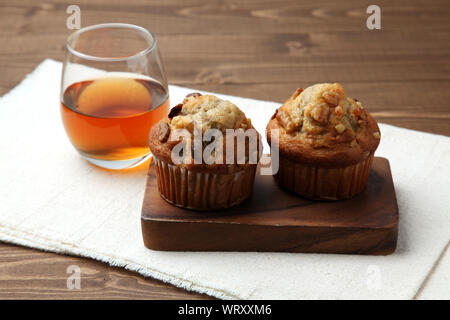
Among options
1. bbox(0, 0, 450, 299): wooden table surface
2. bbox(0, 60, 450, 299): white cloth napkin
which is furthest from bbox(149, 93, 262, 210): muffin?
bbox(0, 0, 450, 299): wooden table surface

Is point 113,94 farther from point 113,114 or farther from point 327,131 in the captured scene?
point 327,131

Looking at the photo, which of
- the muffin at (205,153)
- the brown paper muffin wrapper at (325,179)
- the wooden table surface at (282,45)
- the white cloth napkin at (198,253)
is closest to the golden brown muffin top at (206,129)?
the muffin at (205,153)

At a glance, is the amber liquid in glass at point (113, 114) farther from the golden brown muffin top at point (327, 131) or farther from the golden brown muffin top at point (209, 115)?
the golden brown muffin top at point (327, 131)

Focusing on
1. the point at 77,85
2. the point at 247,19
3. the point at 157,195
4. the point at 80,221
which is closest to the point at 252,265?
the point at 157,195

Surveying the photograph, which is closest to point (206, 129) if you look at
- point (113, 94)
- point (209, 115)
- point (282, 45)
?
point (209, 115)
